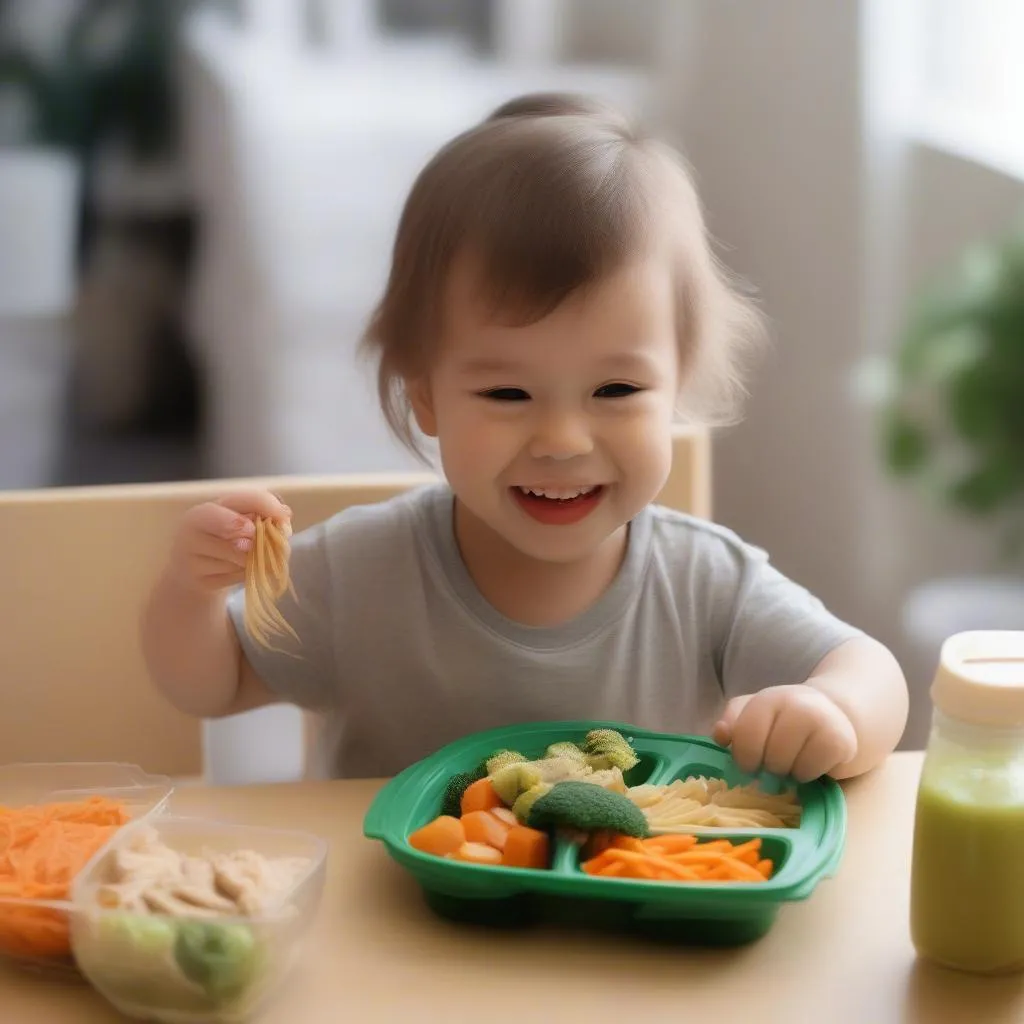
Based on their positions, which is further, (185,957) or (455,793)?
(455,793)

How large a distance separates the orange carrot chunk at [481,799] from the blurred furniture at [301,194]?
4.15 ft

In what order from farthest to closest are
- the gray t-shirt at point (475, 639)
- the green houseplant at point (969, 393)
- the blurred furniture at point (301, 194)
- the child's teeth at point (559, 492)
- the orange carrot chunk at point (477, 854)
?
the blurred furniture at point (301, 194)
the green houseplant at point (969, 393)
the gray t-shirt at point (475, 639)
the child's teeth at point (559, 492)
the orange carrot chunk at point (477, 854)

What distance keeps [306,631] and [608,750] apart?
30 cm

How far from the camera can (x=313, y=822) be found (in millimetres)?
870

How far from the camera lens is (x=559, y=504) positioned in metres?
0.97

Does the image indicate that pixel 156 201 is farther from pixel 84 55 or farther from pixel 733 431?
pixel 733 431

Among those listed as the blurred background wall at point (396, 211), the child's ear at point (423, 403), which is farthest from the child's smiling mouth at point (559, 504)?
the blurred background wall at point (396, 211)

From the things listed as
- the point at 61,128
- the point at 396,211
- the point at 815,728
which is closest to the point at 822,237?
the point at 396,211

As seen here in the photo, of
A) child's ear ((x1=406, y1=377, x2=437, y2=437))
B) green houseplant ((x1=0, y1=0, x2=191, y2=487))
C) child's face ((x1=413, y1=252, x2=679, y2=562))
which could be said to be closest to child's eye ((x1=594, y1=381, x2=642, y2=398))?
child's face ((x1=413, y1=252, x2=679, y2=562))

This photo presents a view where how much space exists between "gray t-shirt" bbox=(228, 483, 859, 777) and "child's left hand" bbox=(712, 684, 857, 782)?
0.21m

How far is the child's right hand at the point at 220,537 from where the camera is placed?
2.87 ft

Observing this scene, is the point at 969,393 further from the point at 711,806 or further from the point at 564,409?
the point at 711,806

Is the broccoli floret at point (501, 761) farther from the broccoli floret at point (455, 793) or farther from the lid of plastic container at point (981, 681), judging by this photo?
the lid of plastic container at point (981, 681)

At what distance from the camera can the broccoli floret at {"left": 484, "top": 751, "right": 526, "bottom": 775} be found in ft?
2.79
